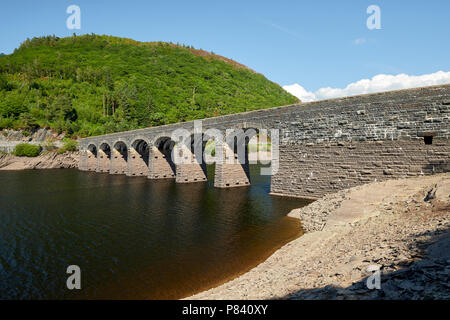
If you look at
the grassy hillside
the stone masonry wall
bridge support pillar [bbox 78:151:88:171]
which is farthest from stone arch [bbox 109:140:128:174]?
the stone masonry wall

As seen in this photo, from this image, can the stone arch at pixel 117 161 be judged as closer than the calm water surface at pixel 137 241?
No

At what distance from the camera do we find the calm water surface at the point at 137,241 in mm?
8227

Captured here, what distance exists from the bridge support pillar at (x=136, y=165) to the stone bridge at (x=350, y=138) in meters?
16.8

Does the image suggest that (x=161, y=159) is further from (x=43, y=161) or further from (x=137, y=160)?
(x=43, y=161)

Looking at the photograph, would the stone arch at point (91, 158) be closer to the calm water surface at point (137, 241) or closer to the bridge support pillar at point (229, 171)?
the calm water surface at point (137, 241)

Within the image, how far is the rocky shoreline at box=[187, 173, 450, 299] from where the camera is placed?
4.38 meters

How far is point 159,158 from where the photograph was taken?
111ft

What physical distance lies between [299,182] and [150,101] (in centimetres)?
6727

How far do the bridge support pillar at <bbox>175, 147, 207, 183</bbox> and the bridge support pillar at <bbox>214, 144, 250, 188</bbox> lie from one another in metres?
5.35

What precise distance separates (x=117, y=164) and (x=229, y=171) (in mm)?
24699

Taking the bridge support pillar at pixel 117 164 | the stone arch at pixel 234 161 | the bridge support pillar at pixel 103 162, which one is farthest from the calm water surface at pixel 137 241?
the bridge support pillar at pixel 103 162
